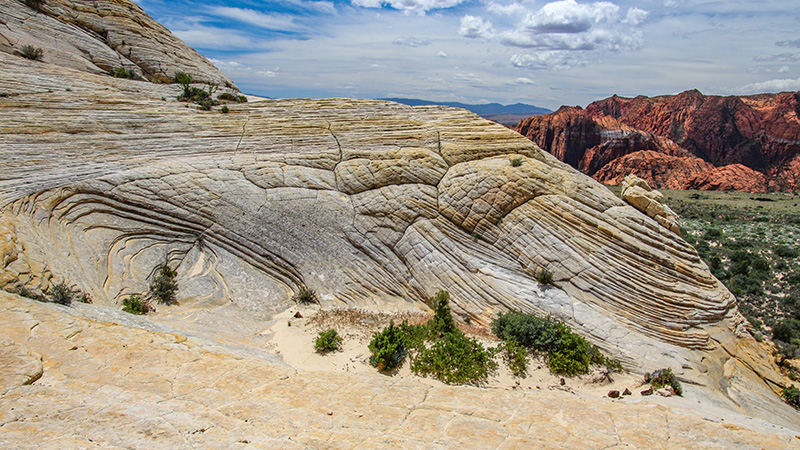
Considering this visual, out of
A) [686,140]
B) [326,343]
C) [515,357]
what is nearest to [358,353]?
[326,343]

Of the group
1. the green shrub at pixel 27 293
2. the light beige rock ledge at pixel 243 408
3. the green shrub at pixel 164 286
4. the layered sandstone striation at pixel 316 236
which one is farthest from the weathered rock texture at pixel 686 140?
the green shrub at pixel 27 293

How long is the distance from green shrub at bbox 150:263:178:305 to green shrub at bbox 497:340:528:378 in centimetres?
1160

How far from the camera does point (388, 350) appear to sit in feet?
36.4

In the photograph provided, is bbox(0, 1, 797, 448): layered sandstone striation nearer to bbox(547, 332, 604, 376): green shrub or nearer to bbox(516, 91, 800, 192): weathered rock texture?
bbox(547, 332, 604, 376): green shrub

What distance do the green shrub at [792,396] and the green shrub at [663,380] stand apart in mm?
4085

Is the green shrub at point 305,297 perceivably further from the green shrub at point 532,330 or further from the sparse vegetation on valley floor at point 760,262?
the sparse vegetation on valley floor at point 760,262

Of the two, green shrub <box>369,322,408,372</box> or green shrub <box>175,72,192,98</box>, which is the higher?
green shrub <box>175,72,192,98</box>

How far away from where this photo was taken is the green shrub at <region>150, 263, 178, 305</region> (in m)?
13.4

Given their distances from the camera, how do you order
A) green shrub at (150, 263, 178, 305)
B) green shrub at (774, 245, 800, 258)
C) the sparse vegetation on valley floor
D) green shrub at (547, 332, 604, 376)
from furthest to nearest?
green shrub at (774, 245, 800, 258) < the sparse vegetation on valley floor < green shrub at (150, 263, 178, 305) < green shrub at (547, 332, 604, 376)

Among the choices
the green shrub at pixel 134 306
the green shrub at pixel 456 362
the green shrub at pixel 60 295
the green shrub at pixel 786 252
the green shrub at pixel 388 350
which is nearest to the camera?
the green shrub at pixel 60 295

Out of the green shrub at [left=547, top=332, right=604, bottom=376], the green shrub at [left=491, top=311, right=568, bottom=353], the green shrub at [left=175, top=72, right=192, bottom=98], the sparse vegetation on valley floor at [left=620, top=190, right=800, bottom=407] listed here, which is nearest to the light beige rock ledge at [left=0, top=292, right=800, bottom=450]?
the green shrub at [left=547, top=332, right=604, bottom=376]

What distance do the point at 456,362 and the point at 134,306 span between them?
1033 centimetres

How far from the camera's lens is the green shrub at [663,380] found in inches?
433

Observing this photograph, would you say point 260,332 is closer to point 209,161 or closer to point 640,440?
point 209,161
